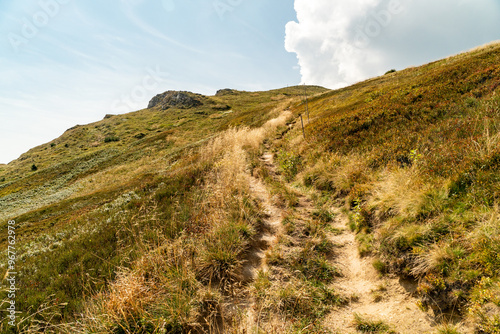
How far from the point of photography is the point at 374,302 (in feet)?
13.2

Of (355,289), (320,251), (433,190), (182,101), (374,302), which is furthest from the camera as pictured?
(182,101)

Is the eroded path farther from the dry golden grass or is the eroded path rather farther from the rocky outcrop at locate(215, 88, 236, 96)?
the rocky outcrop at locate(215, 88, 236, 96)

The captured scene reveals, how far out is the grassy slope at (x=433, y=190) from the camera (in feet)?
10.9

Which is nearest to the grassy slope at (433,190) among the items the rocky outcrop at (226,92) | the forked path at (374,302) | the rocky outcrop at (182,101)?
the forked path at (374,302)

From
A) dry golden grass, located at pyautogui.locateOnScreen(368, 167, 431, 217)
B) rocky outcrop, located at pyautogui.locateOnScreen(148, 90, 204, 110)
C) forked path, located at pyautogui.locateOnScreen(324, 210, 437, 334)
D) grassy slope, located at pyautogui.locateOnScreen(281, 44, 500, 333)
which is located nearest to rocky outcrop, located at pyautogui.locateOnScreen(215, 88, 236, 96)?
rocky outcrop, located at pyautogui.locateOnScreen(148, 90, 204, 110)

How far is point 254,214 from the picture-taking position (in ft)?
22.7

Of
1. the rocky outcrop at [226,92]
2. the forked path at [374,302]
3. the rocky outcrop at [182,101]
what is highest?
the rocky outcrop at [226,92]

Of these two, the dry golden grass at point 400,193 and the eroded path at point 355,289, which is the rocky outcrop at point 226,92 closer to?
the dry golden grass at point 400,193

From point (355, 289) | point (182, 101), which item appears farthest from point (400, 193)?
point (182, 101)

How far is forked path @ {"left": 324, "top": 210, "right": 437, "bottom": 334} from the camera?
3.38 m

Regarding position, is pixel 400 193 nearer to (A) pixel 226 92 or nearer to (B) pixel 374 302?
(B) pixel 374 302

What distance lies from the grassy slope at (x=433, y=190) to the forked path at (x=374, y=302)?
26 centimetres

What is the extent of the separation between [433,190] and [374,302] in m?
2.91

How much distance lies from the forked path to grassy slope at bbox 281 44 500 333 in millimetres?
257
